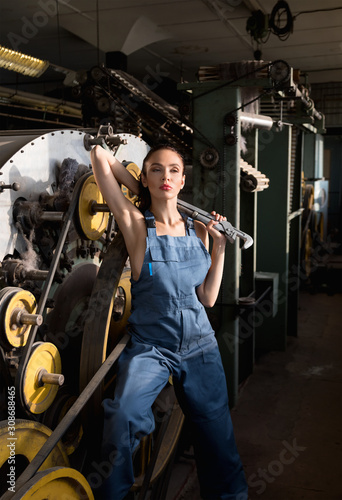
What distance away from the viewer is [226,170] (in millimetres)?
3086

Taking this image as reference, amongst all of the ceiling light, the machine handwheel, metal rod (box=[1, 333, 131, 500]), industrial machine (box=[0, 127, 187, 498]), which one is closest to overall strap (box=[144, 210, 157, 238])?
industrial machine (box=[0, 127, 187, 498])

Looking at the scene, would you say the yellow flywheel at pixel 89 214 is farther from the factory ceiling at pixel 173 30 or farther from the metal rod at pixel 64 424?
the factory ceiling at pixel 173 30

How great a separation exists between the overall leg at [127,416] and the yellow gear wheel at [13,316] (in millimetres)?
318

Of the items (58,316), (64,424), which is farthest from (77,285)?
(64,424)

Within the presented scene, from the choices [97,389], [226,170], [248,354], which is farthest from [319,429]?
[97,389]

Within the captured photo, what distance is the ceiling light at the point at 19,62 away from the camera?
434 centimetres

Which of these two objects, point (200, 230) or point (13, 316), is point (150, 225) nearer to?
point (200, 230)

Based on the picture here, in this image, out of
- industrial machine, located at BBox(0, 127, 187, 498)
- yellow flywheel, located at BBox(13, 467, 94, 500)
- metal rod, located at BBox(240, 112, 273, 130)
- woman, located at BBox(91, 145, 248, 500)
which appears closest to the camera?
yellow flywheel, located at BBox(13, 467, 94, 500)

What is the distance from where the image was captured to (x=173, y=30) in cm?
764

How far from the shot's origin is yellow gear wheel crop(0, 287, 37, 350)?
1465 millimetres

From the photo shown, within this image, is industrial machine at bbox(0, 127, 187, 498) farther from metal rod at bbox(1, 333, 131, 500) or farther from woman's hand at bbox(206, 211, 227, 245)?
woman's hand at bbox(206, 211, 227, 245)

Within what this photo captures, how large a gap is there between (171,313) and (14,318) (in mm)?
495

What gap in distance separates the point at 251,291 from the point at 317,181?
464 centimetres

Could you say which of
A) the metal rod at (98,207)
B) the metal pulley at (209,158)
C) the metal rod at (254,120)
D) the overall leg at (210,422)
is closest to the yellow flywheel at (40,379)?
the overall leg at (210,422)
